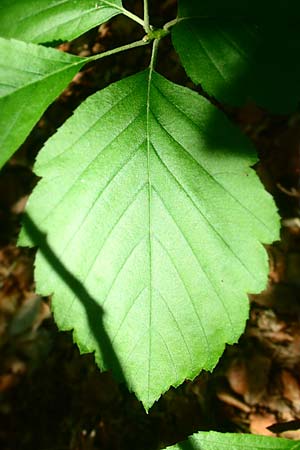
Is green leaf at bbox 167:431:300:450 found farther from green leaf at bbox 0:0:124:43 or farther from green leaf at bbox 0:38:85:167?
green leaf at bbox 0:0:124:43

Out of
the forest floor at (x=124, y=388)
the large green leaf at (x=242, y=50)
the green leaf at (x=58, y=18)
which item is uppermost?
the green leaf at (x=58, y=18)

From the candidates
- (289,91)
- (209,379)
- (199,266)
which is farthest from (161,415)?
(289,91)

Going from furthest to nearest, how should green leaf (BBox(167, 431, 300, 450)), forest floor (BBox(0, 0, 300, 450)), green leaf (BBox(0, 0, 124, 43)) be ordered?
forest floor (BBox(0, 0, 300, 450)), green leaf (BBox(0, 0, 124, 43)), green leaf (BBox(167, 431, 300, 450))

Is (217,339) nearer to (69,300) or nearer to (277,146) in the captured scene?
(69,300)

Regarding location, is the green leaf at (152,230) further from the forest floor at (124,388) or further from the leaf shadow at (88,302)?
the forest floor at (124,388)

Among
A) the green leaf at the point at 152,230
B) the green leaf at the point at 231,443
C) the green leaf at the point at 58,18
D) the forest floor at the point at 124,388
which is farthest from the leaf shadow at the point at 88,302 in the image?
the forest floor at the point at 124,388

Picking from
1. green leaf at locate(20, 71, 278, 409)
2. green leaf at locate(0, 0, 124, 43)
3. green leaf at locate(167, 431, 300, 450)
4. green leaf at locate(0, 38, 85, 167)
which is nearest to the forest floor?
green leaf at locate(167, 431, 300, 450)
